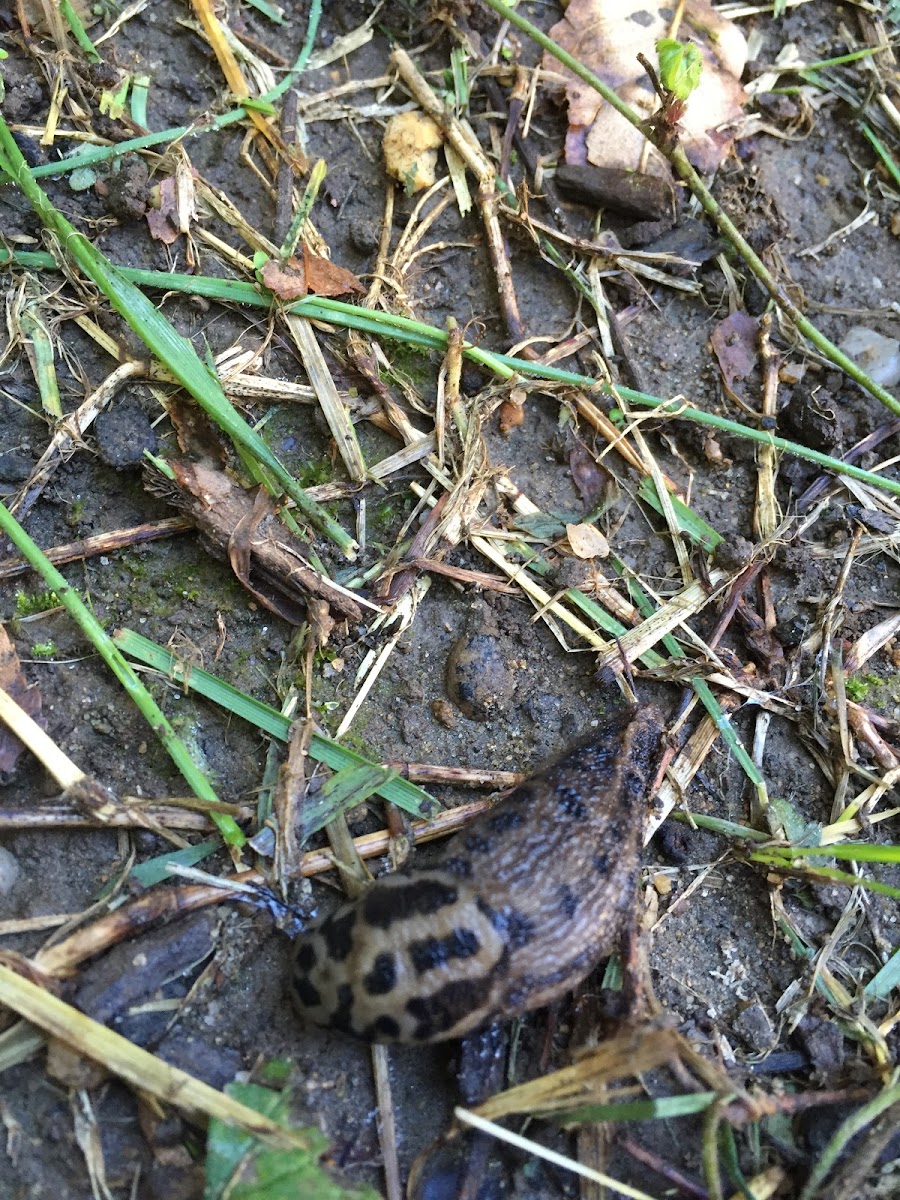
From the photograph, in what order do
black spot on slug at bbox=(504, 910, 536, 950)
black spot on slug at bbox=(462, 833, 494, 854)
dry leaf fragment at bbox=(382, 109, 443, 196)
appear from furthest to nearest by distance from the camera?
dry leaf fragment at bbox=(382, 109, 443, 196), black spot on slug at bbox=(462, 833, 494, 854), black spot on slug at bbox=(504, 910, 536, 950)

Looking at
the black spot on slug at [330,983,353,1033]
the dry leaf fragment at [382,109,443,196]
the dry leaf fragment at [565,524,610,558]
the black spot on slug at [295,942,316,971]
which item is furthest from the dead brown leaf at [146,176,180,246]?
the black spot on slug at [330,983,353,1033]

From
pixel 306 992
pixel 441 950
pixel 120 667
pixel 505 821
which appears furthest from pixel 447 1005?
pixel 120 667

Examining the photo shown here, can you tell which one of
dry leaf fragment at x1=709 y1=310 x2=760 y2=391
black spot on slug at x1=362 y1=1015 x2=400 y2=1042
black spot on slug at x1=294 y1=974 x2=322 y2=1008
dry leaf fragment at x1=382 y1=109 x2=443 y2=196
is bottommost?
black spot on slug at x1=294 y1=974 x2=322 y2=1008

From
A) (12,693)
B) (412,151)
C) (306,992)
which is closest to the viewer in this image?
(306,992)

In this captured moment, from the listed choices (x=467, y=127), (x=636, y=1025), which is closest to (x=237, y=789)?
(x=636, y=1025)

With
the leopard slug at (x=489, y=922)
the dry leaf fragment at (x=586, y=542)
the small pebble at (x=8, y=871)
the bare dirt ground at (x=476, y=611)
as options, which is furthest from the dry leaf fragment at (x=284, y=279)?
the small pebble at (x=8, y=871)

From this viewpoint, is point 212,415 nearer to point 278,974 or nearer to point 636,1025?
point 278,974

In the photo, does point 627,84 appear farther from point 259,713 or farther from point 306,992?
point 306,992

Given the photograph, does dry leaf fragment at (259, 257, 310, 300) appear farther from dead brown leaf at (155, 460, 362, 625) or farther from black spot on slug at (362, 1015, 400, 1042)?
black spot on slug at (362, 1015, 400, 1042)
